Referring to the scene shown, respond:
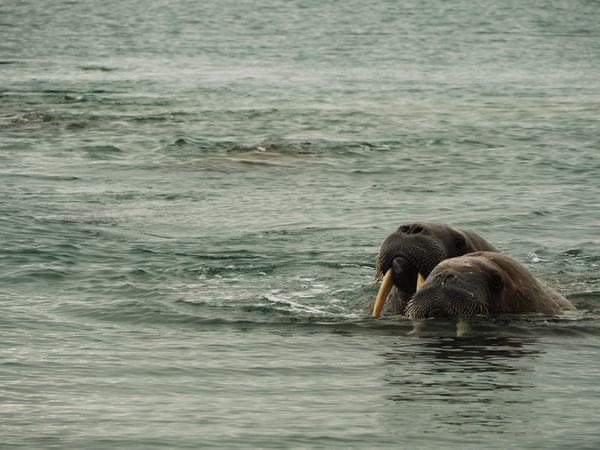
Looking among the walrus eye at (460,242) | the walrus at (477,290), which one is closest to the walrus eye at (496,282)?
the walrus at (477,290)

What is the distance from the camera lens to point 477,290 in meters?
8.65

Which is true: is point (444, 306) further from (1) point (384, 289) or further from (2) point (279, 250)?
(2) point (279, 250)

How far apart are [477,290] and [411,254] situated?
0.60m

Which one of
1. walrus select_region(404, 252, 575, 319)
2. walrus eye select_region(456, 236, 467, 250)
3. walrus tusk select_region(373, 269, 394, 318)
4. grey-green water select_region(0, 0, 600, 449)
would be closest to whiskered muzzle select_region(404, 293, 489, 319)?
walrus select_region(404, 252, 575, 319)

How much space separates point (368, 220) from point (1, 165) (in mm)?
5266

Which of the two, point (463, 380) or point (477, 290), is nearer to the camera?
point (463, 380)

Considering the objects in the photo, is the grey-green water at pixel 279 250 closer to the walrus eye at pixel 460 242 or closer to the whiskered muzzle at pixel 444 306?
the whiskered muzzle at pixel 444 306

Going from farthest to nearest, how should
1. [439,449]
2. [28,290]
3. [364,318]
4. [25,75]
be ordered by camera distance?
[25,75]
[28,290]
[364,318]
[439,449]

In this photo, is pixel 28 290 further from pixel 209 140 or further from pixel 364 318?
pixel 209 140

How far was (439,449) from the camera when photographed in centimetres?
636

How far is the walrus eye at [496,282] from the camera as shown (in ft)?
28.8

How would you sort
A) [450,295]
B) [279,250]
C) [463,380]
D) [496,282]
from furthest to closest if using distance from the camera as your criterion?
[279,250] → [496,282] → [450,295] → [463,380]

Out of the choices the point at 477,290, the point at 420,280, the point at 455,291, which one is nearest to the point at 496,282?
the point at 477,290

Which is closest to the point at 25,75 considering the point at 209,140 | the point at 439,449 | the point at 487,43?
the point at 209,140
